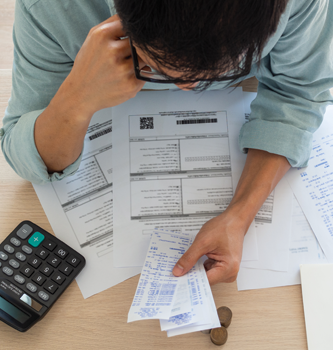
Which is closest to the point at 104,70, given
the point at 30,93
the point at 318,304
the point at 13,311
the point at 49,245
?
the point at 30,93

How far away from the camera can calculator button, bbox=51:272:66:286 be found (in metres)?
0.60

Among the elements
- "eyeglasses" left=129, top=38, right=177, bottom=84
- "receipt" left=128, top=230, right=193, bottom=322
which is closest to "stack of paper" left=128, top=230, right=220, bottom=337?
"receipt" left=128, top=230, right=193, bottom=322

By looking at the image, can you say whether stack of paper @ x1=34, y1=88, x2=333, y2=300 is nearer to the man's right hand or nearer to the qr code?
the qr code

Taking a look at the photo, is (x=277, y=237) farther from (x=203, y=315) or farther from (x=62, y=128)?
(x=62, y=128)

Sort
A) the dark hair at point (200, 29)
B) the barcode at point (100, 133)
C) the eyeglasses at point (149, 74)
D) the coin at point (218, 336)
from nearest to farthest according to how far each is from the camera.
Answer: the dark hair at point (200, 29), the eyeglasses at point (149, 74), the coin at point (218, 336), the barcode at point (100, 133)

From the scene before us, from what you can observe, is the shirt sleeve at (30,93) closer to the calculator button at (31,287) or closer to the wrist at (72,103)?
the wrist at (72,103)

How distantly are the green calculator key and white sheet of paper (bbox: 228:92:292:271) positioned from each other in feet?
1.35

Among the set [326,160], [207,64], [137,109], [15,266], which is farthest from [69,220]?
[326,160]

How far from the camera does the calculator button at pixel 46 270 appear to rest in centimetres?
61

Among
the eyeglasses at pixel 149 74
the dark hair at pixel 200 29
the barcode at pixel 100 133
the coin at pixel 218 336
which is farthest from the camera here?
the barcode at pixel 100 133

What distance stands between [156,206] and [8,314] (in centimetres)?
34

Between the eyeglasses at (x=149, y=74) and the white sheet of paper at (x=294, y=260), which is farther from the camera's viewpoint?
the white sheet of paper at (x=294, y=260)

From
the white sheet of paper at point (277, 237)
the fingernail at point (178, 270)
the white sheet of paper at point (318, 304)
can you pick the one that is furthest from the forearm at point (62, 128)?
the white sheet of paper at point (318, 304)

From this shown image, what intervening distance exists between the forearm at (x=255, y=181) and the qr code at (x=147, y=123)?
0.23 m
